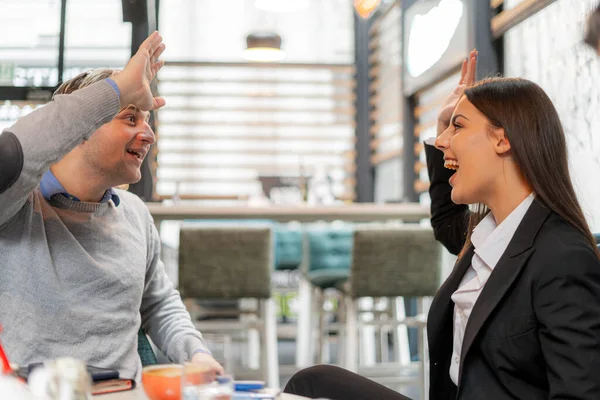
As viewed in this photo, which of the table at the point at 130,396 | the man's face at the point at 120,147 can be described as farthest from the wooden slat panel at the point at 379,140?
the table at the point at 130,396

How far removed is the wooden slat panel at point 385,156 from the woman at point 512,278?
4513mm

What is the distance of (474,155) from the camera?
1478 millimetres

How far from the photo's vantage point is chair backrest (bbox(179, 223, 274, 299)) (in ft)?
11.8

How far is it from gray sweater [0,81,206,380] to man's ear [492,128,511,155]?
0.76 meters

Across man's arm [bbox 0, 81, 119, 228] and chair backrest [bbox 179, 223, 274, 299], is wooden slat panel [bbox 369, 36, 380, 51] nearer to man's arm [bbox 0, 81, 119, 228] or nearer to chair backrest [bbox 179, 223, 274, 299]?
chair backrest [bbox 179, 223, 274, 299]

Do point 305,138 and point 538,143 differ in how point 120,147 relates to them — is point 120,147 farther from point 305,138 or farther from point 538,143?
point 305,138

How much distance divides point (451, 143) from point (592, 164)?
165 centimetres

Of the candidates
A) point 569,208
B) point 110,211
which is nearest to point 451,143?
point 569,208

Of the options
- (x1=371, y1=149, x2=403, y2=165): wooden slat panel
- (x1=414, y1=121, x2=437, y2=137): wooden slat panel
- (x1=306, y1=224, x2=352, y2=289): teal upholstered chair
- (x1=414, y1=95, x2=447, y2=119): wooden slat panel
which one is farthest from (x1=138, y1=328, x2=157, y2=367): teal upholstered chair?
(x1=371, y1=149, x2=403, y2=165): wooden slat panel

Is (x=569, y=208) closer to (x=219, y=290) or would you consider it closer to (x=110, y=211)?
(x=110, y=211)

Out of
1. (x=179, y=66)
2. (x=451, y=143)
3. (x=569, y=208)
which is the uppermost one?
(x=179, y=66)

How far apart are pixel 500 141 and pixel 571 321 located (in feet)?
1.35

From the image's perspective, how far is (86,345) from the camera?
153 cm

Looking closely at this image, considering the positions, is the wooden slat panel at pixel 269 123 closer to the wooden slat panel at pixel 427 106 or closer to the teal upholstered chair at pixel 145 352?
the wooden slat panel at pixel 427 106
